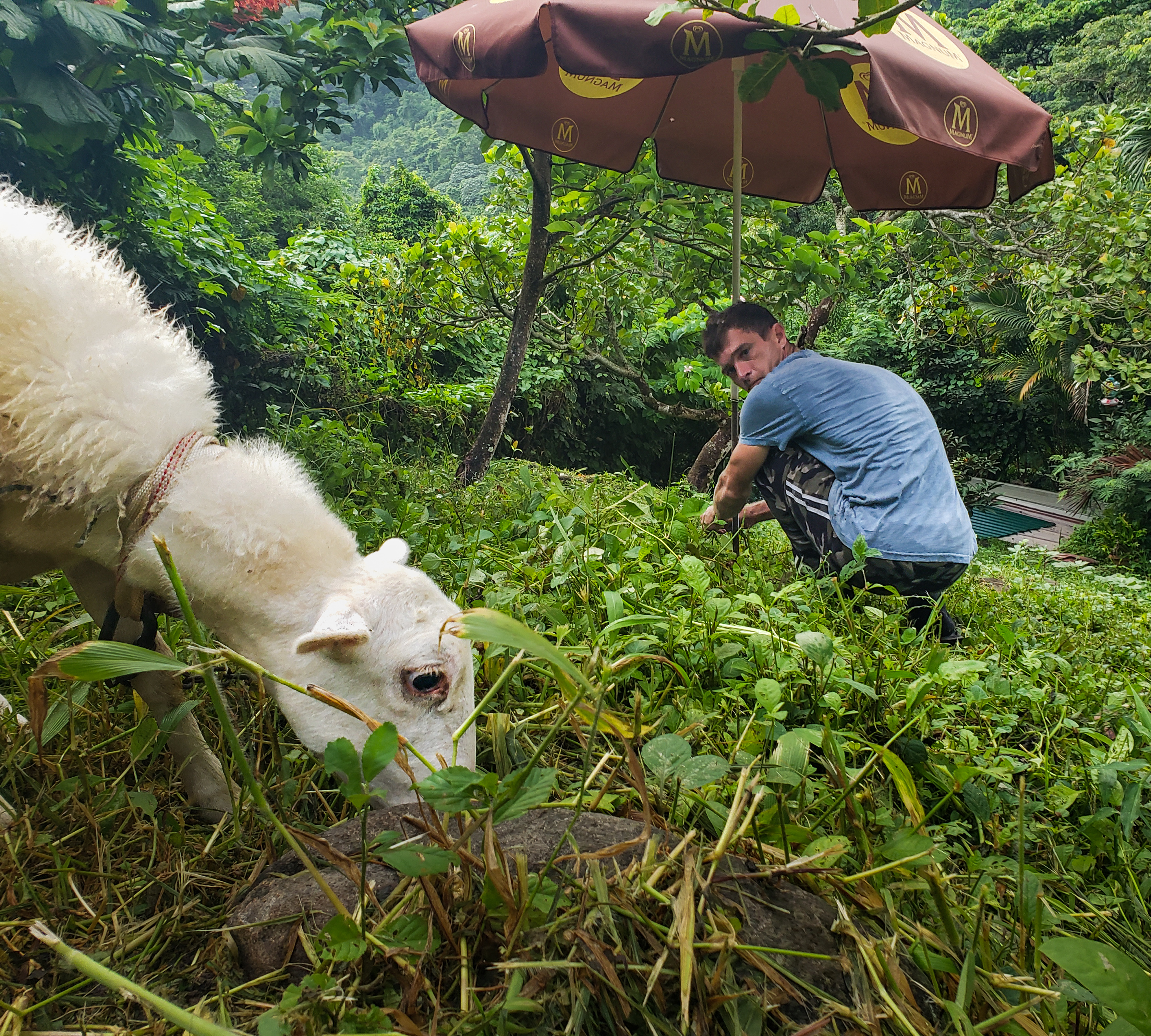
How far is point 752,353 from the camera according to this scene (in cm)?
380

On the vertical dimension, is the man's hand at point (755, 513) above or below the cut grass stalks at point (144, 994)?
above

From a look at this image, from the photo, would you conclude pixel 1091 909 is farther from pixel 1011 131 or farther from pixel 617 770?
pixel 1011 131

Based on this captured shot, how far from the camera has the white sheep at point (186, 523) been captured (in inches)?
70.7

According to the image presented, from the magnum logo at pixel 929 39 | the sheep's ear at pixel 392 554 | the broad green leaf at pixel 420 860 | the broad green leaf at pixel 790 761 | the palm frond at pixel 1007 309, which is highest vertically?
the palm frond at pixel 1007 309

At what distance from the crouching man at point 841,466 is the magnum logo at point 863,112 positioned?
1236 millimetres

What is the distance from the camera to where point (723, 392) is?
6.76 metres

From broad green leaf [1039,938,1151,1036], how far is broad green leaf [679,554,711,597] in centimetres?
155

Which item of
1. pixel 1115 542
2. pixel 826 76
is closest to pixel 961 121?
pixel 826 76

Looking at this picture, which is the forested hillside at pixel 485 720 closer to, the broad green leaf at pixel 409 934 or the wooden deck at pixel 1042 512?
the broad green leaf at pixel 409 934

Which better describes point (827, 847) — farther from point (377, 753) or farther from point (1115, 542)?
point (1115, 542)

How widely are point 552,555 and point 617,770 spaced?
4.90 ft

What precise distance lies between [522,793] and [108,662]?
630 millimetres

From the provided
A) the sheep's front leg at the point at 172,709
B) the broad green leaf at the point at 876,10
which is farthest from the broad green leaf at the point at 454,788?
the broad green leaf at the point at 876,10

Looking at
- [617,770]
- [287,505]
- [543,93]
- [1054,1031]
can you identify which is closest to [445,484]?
[543,93]
